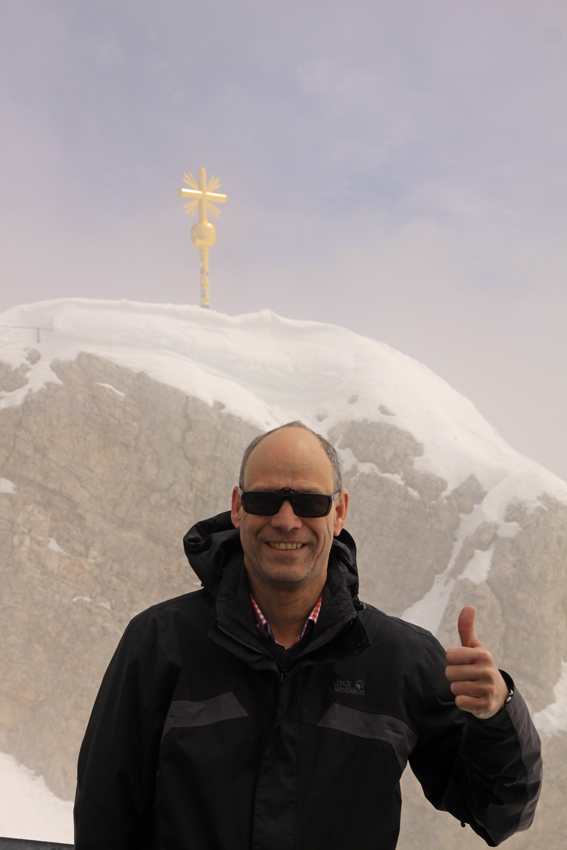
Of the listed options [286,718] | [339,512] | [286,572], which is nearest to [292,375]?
[339,512]

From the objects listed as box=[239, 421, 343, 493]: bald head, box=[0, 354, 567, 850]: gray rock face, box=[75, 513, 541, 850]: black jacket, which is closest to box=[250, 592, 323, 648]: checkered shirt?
box=[75, 513, 541, 850]: black jacket

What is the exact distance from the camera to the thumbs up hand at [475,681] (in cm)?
172

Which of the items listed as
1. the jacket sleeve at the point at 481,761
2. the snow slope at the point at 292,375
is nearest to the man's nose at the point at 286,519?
the jacket sleeve at the point at 481,761

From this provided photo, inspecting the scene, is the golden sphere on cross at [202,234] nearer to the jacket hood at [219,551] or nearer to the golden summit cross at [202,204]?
the golden summit cross at [202,204]

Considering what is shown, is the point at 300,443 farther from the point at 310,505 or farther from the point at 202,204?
the point at 202,204

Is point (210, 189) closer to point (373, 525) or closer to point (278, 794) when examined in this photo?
point (373, 525)

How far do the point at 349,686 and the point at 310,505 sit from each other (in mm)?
656

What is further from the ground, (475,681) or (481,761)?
(475,681)

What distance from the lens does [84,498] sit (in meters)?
22.2

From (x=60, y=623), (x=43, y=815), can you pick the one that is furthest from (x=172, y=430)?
(x=43, y=815)

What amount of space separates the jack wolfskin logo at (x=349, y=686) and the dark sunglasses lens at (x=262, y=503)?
2.12 feet

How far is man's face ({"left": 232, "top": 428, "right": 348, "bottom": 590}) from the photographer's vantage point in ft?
6.85

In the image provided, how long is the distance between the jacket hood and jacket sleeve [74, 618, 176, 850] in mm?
321

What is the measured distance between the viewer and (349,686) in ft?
6.57
